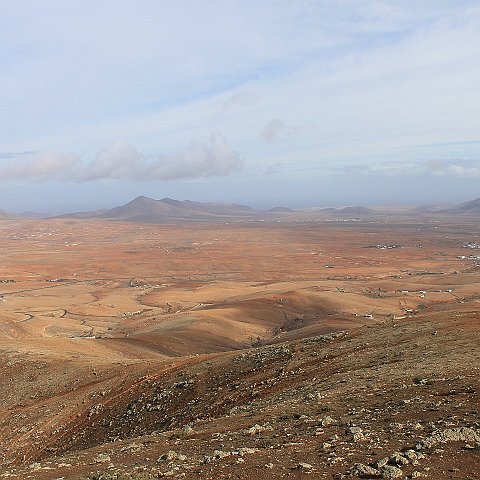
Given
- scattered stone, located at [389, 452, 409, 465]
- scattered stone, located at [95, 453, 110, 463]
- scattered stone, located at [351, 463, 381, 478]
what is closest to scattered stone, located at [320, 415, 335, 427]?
scattered stone, located at [389, 452, 409, 465]

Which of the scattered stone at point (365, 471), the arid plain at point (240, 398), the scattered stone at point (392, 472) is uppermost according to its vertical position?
the scattered stone at point (392, 472)

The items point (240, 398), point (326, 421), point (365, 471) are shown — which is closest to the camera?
point (365, 471)

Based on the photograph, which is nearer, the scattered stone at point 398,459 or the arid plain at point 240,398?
the scattered stone at point 398,459

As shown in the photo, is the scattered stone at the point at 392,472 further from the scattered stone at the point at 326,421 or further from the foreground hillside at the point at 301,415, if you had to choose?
the scattered stone at the point at 326,421

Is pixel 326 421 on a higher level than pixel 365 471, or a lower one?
lower

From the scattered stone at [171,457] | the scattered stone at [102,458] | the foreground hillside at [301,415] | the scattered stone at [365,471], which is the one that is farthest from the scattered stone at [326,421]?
the scattered stone at [102,458]

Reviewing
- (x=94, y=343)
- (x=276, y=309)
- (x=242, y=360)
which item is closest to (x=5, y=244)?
(x=276, y=309)

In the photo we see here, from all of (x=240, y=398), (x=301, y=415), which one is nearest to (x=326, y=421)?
(x=301, y=415)

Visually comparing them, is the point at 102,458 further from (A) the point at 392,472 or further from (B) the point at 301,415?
(A) the point at 392,472

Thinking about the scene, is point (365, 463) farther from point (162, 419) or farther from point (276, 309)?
point (276, 309)
